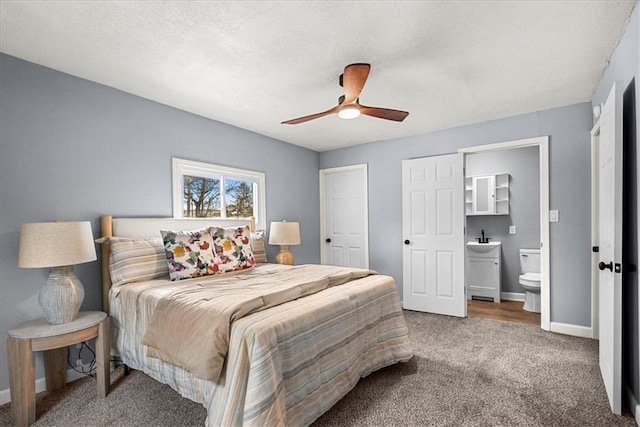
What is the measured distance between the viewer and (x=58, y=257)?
6.59 ft

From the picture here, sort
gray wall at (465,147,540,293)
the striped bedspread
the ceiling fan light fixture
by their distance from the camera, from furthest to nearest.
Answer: gray wall at (465,147,540,293), the ceiling fan light fixture, the striped bedspread

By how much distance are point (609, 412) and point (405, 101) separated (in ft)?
9.02

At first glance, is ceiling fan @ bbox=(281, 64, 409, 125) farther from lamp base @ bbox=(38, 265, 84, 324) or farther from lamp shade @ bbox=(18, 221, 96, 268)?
lamp base @ bbox=(38, 265, 84, 324)

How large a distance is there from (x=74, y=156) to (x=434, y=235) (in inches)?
151

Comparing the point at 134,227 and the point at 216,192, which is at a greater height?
the point at 216,192

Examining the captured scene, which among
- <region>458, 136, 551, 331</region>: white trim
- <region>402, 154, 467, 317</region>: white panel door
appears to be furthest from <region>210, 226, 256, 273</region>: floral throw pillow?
<region>458, 136, 551, 331</region>: white trim

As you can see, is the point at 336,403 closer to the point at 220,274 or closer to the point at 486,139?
the point at 220,274

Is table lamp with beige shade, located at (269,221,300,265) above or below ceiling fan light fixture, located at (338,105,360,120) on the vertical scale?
below

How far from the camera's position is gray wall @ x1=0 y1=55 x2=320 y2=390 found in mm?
2201

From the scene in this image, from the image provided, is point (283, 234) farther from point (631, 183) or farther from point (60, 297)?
point (631, 183)

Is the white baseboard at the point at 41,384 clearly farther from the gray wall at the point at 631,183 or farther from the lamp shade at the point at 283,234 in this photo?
the gray wall at the point at 631,183

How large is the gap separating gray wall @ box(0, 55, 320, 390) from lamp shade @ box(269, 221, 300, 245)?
1067 millimetres

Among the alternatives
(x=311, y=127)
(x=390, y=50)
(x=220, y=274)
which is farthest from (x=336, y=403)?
(x=311, y=127)

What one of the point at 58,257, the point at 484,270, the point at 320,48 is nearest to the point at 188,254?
the point at 58,257
